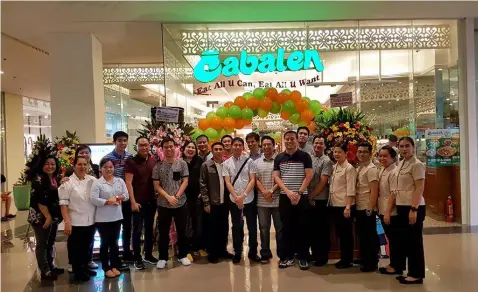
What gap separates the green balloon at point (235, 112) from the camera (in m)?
6.34

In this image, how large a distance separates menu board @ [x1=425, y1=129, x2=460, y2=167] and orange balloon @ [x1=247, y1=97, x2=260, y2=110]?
2932 mm

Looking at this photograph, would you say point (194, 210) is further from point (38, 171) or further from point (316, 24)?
point (316, 24)

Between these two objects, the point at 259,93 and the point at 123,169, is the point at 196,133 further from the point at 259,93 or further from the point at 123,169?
the point at 123,169

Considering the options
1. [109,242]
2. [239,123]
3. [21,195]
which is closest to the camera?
[109,242]

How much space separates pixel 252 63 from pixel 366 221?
10.9 feet

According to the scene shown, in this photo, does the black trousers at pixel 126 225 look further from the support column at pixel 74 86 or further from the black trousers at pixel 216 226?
the support column at pixel 74 86

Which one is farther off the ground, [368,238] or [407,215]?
[407,215]

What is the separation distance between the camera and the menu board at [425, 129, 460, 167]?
6371 millimetres

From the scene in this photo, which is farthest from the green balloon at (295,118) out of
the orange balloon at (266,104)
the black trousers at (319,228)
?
the black trousers at (319,228)

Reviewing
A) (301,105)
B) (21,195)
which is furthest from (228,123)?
(21,195)

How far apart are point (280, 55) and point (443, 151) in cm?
319

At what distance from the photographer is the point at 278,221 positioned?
14.4ft

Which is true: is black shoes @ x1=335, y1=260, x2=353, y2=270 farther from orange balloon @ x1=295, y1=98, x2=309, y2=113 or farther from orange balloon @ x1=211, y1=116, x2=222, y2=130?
orange balloon @ x1=211, y1=116, x2=222, y2=130

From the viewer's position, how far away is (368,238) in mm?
4070
